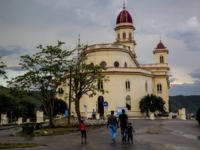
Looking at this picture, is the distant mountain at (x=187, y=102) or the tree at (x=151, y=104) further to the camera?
the distant mountain at (x=187, y=102)

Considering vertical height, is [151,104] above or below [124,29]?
below

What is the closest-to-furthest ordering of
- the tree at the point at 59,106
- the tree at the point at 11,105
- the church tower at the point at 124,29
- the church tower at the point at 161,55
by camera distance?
1. the tree at the point at 11,105
2. the tree at the point at 59,106
3. the church tower at the point at 124,29
4. the church tower at the point at 161,55

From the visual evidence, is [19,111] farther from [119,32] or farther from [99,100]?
[119,32]

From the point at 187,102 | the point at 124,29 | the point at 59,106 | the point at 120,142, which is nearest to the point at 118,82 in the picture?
the point at 59,106

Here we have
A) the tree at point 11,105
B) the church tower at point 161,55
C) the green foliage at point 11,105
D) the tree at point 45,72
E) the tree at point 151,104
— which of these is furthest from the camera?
the church tower at point 161,55

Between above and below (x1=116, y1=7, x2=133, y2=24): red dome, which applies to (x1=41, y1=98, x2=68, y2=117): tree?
below

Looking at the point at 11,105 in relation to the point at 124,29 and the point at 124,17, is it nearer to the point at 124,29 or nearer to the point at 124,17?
the point at 124,29

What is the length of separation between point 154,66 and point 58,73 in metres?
53.4

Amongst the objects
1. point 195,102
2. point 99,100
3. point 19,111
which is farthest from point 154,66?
point 195,102

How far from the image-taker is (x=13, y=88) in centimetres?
3800

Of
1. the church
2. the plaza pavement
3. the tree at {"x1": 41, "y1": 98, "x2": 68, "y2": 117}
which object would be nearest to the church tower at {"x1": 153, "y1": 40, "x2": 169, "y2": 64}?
the church

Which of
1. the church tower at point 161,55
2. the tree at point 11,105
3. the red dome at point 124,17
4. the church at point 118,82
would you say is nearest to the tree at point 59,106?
the church at point 118,82

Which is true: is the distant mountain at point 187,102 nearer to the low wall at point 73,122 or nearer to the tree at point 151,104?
the tree at point 151,104

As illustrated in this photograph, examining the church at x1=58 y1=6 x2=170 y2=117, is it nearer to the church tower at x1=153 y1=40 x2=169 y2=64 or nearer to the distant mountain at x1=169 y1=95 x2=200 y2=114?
the church tower at x1=153 y1=40 x2=169 y2=64
